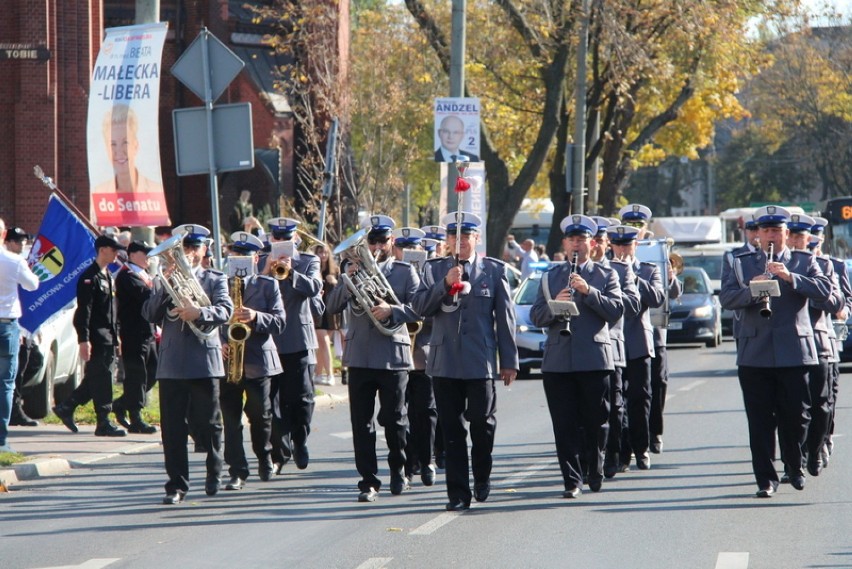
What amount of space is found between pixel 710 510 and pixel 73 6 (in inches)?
893

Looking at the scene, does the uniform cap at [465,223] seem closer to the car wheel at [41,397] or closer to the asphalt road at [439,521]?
the asphalt road at [439,521]

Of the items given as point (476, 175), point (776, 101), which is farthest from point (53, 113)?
point (776, 101)

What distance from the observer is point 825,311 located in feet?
36.7

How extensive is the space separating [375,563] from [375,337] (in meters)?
2.84

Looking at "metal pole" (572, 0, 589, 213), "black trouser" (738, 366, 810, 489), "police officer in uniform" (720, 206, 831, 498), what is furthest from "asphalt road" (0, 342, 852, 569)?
"metal pole" (572, 0, 589, 213)

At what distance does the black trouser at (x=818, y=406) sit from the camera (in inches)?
446

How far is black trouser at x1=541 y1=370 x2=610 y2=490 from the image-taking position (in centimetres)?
1090

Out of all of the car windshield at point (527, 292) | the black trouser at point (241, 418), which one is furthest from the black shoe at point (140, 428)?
the car windshield at point (527, 292)

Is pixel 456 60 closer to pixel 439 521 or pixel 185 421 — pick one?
pixel 185 421

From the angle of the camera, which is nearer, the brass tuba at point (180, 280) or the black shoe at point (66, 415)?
the brass tuba at point (180, 280)

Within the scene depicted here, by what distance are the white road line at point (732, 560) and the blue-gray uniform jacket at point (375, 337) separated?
3.12 meters

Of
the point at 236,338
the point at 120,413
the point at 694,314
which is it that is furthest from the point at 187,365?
the point at 694,314

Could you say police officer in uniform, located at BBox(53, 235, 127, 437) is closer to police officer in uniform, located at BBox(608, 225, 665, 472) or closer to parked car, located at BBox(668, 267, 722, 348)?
police officer in uniform, located at BBox(608, 225, 665, 472)

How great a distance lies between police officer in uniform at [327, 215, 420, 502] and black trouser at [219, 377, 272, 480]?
0.88 m
